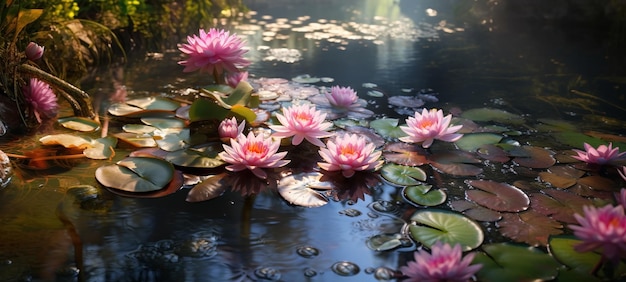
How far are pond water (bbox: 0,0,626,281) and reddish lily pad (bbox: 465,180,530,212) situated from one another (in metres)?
0.05

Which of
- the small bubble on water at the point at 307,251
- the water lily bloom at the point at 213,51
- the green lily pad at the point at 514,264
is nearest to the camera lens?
the green lily pad at the point at 514,264

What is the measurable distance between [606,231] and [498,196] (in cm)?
52

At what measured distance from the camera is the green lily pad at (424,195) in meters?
1.51

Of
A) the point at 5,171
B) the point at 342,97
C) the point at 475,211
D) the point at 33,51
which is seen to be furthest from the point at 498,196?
the point at 33,51

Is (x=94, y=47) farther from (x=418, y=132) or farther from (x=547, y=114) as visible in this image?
(x=547, y=114)

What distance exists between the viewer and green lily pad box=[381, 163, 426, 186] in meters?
1.64

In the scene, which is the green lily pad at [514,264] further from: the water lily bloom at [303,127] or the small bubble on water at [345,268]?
the water lily bloom at [303,127]

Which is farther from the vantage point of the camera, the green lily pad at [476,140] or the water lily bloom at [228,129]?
the green lily pad at [476,140]

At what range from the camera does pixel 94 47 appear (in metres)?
3.16

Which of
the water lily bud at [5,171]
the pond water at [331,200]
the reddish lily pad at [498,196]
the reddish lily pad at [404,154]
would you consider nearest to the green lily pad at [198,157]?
the pond water at [331,200]

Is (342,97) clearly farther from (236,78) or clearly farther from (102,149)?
(102,149)

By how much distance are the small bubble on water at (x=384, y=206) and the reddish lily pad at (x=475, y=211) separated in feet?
0.56

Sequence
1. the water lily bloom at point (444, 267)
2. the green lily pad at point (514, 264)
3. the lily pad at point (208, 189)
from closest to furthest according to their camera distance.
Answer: the water lily bloom at point (444, 267)
the green lily pad at point (514, 264)
the lily pad at point (208, 189)

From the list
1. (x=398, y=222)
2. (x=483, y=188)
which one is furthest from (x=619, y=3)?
(x=398, y=222)
